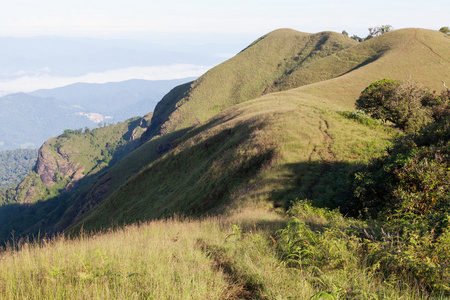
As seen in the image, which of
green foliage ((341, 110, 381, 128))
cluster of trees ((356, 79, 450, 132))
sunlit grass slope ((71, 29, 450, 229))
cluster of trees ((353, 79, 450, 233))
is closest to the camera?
cluster of trees ((353, 79, 450, 233))

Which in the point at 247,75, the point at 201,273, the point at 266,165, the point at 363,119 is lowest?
the point at 266,165

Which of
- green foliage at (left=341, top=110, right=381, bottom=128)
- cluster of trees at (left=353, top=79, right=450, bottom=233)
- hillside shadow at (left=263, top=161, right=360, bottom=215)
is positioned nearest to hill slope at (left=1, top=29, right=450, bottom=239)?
hillside shadow at (left=263, top=161, right=360, bottom=215)

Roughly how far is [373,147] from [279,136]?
23.1ft

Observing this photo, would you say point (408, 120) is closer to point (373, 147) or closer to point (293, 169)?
point (373, 147)

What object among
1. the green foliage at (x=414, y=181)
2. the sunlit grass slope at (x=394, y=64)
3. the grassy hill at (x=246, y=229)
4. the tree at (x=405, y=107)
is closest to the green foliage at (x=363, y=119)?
the grassy hill at (x=246, y=229)

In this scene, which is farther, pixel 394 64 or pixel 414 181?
pixel 394 64

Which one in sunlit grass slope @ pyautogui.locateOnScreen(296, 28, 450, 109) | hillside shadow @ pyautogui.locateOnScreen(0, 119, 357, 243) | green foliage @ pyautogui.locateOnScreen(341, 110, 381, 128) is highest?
sunlit grass slope @ pyautogui.locateOnScreen(296, 28, 450, 109)

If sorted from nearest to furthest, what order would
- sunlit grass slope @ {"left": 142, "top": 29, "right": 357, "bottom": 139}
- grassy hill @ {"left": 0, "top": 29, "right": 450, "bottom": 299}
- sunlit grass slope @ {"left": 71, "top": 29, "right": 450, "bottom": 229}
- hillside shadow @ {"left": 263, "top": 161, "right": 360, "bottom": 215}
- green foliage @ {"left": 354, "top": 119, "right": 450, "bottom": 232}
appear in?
grassy hill @ {"left": 0, "top": 29, "right": 450, "bottom": 299}, green foliage @ {"left": 354, "top": 119, "right": 450, "bottom": 232}, hillside shadow @ {"left": 263, "top": 161, "right": 360, "bottom": 215}, sunlit grass slope @ {"left": 71, "top": 29, "right": 450, "bottom": 229}, sunlit grass slope @ {"left": 142, "top": 29, "right": 357, "bottom": 139}

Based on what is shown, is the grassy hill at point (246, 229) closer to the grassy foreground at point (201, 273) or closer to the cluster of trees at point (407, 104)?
the grassy foreground at point (201, 273)

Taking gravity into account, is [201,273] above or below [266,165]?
above

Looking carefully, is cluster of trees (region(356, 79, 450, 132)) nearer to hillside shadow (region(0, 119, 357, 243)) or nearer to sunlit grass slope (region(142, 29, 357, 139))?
hillside shadow (region(0, 119, 357, 243))

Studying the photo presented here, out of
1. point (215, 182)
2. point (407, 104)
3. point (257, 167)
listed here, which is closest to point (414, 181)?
point (257, 167)

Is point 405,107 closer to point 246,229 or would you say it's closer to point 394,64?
point 246,229

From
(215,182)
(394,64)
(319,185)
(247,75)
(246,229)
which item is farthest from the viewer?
(247,75)
